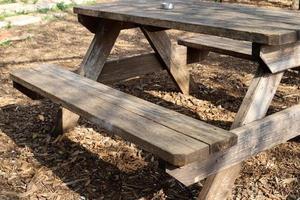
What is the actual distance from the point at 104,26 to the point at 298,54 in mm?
1552

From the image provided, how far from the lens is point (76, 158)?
3.03 metres

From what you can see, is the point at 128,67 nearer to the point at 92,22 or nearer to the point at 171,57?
the point at 171,57

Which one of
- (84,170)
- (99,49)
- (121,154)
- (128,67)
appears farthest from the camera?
(128,67)

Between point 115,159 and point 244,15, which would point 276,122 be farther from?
point 115,159

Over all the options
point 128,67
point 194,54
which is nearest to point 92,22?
point 128,67

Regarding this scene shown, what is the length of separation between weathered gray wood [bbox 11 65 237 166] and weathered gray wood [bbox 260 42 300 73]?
1.64 ft

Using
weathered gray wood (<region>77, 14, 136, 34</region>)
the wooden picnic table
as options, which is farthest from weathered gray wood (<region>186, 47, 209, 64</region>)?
weathered gray wood (<region>77, 14, 136, 34</region>)

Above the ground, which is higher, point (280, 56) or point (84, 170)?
point (280, 56)

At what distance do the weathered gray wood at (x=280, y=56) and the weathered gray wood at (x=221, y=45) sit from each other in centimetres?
86

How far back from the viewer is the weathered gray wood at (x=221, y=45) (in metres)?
3.45

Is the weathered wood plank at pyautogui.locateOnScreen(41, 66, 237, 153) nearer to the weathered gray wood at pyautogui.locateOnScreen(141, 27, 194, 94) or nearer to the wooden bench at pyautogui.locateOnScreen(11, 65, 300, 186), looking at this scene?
the wooden bench at pyautogui.locateOnScreen(11, 65, 300, 186)

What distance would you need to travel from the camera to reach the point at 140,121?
2.12 metres

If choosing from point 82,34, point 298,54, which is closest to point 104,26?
point 298,54

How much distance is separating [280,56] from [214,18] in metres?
0.46
